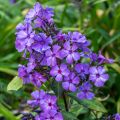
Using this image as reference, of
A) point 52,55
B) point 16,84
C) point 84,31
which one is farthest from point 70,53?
point 84,31

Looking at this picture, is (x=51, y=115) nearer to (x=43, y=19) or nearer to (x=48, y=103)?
(x=48, y=103)

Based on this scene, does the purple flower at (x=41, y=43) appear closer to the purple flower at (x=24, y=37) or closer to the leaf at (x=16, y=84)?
the purple flower at (x=24, y=37)

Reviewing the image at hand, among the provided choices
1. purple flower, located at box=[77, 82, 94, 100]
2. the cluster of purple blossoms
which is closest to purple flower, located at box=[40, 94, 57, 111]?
the cluster of purple blossoms

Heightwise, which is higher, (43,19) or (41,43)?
(43,19)

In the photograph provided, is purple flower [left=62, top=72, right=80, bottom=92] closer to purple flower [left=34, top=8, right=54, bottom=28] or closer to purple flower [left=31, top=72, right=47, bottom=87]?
purple flower [left=31, top=72, right=47, bottom=87]

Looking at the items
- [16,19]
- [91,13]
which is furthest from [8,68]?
[91,13]
